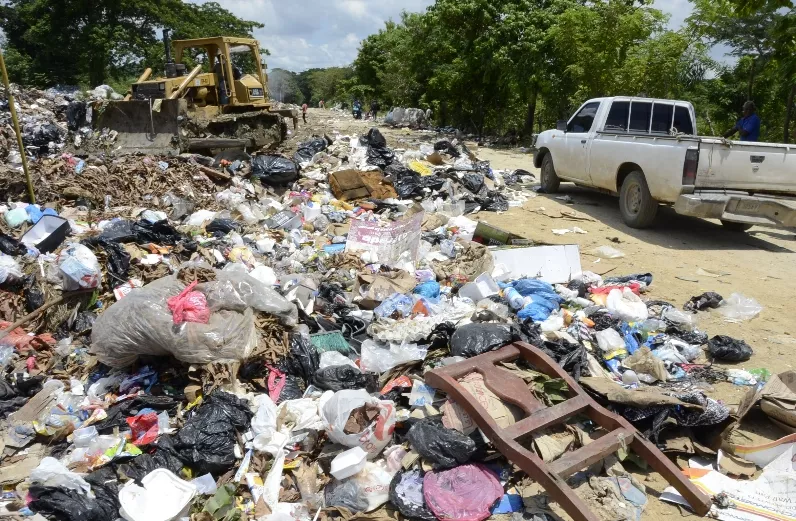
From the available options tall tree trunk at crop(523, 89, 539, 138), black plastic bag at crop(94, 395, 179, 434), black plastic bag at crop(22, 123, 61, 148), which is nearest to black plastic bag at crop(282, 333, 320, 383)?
black plastic bag at crop(94, 395, 179, 434)

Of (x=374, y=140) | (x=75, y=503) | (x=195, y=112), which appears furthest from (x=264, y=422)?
(x=374, y=140)

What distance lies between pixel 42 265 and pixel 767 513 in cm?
541

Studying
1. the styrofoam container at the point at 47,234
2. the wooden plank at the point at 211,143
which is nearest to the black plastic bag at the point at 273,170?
the wooden plank at the point at 211,143

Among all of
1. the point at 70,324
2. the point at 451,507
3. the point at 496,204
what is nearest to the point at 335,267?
the point at 70,324

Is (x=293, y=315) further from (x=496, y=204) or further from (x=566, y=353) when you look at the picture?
(x=496, y=204)

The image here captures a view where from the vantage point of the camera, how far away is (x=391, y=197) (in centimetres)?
866

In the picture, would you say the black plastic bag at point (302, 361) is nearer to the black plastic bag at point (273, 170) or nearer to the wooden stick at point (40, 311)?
the wooden stick at point (40, 311)

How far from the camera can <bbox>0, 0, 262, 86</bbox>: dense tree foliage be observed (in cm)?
2652

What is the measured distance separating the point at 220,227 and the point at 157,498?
408 centimetres

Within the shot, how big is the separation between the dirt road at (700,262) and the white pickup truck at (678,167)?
39cm

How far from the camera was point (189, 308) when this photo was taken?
11.7 feet

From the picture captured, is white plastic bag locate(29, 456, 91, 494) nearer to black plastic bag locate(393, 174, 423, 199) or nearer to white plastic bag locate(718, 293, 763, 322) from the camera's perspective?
white plastic bag locate(718, 293, 763, 322)

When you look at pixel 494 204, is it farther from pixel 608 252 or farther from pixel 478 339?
pixel 478 339

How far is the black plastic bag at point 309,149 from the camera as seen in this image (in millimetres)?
10172
